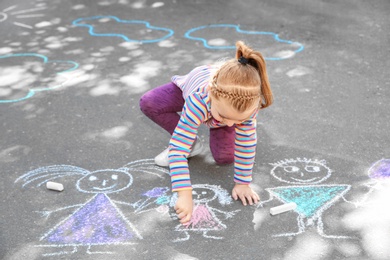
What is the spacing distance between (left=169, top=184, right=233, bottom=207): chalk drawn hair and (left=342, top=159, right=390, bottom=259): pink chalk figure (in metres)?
0.60

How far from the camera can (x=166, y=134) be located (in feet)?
11.1

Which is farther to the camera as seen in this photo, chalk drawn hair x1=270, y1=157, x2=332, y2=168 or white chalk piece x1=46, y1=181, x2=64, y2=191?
chalk drawn hair x1=270, y1=157, x2=332, y2=168

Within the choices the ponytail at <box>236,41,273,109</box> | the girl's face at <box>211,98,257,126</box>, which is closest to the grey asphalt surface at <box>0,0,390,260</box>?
the girl's face at <box>211,98,257,126</box>

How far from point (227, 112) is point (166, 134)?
1.09 meters

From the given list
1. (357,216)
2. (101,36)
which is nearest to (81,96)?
(101,36)

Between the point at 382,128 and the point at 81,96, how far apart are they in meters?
2.16

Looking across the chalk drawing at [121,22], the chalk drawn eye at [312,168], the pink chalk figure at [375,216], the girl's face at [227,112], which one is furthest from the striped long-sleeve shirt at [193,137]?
the chalk drawing at [121,22]

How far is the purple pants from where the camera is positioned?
3.00 m

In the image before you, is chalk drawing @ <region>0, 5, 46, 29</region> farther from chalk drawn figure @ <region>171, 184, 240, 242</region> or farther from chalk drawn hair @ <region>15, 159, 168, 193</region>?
chalk drawn figure @ <region>171, 184, 240, 242</region>

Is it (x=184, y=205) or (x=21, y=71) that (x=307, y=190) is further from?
(x=21, y=71)

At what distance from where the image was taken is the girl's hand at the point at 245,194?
2709 millimetres

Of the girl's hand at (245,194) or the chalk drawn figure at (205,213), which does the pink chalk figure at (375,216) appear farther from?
the chalk drawn figure at (205,213)

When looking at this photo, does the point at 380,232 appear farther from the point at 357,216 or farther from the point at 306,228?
the point at 306,228

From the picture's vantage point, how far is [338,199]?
106 inches
